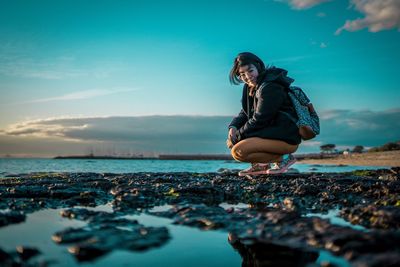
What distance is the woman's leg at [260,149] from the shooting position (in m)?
7.77

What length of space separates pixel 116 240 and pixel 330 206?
3035 mm

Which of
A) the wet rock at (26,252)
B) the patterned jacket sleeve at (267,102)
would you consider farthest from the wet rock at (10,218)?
the patterned jacket sleeve at (267,102)

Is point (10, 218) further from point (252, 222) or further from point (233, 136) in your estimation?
point (233, 136)

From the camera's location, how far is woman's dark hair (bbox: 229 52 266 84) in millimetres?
7441

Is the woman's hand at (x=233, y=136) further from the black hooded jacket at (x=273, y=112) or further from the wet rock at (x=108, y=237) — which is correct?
the wet rock at (x=108, y=237)

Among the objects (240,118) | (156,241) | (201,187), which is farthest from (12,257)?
(240,118)

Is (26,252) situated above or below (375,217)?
below

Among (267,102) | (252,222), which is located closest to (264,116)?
(267,102)

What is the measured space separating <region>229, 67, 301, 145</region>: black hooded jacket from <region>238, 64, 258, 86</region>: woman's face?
17cm

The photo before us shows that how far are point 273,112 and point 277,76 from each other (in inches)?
31.0

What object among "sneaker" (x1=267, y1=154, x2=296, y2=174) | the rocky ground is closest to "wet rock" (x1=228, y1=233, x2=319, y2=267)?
the rocky ground

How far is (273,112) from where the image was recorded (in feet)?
24.3

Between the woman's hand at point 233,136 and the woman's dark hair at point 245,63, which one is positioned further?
the woman's hand at point 233,136

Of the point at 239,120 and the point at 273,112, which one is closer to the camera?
the point at 273,112
